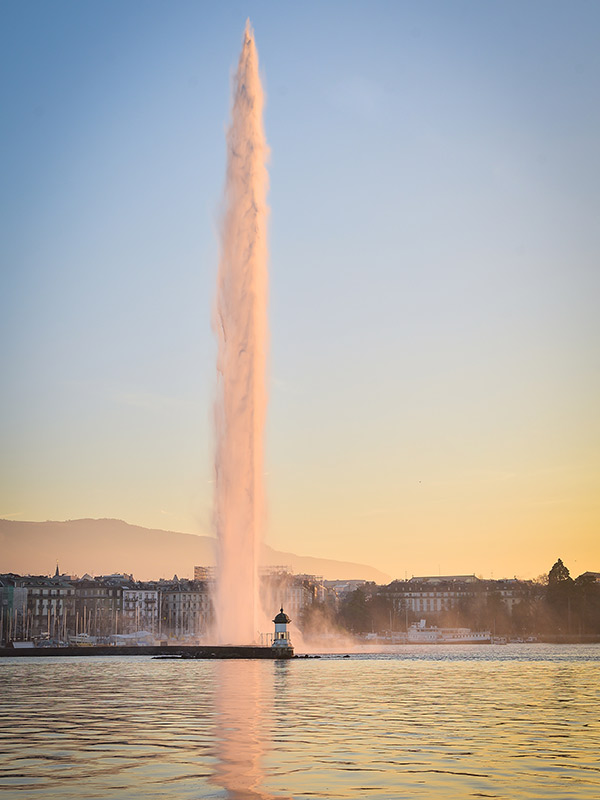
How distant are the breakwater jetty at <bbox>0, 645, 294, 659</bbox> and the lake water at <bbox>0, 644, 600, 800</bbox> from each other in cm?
3673

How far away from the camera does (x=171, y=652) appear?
107m

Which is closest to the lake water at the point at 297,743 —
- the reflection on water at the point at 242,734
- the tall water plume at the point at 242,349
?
the reflection on water at the point at 242,734

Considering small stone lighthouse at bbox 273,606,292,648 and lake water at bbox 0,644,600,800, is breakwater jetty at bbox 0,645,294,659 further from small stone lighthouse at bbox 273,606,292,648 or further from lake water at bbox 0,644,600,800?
lake water at bbox 0,644,600,800

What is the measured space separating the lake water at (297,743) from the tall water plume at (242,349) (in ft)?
99.9

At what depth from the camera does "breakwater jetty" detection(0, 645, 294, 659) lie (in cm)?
8494

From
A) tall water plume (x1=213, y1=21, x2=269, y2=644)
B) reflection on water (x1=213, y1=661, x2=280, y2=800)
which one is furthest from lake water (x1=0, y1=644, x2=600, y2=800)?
tall water plume (x1=213, y1=21, x2=269, y2=644)

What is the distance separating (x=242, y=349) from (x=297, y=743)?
55.4 metres

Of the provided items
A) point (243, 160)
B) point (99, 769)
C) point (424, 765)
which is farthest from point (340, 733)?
point (243, 160)

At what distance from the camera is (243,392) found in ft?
260

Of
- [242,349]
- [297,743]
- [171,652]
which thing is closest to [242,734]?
[297,743]

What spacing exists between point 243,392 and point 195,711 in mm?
45823

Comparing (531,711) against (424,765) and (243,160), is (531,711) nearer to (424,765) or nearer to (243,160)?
(424,765)

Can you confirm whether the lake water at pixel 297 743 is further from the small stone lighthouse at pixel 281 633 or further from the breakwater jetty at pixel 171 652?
the small stone lighthouse at pixel 281 633

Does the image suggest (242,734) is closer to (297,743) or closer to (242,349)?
(297,743)
